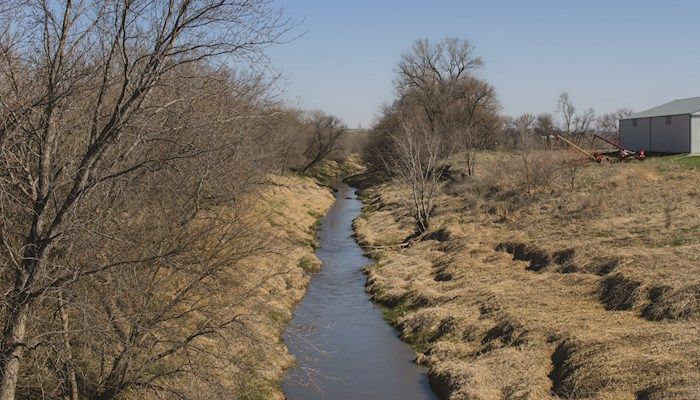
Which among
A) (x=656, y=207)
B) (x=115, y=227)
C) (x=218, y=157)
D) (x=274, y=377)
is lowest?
(x=274, y=377)

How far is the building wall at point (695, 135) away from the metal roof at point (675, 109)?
64 centimetres

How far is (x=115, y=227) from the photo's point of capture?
9305 mm

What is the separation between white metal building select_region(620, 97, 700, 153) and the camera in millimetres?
39500

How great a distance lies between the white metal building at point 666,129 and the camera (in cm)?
3950

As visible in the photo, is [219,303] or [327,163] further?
[327,163]

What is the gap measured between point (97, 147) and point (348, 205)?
44.4 metres

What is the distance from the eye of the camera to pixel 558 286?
60.6 ft

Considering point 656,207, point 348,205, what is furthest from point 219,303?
point 348,205

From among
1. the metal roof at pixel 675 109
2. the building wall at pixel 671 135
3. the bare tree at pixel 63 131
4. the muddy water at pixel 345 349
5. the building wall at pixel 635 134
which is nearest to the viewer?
the bare tree at pixel 63 131

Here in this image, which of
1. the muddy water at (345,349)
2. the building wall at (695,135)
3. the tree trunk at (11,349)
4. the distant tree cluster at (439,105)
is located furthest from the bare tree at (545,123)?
the tree trunk at (11,349)

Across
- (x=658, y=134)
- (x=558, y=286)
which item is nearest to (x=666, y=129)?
(x=658, y=134)

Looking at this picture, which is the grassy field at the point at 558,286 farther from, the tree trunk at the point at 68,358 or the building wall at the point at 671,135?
the tree trunk at the point at 68,358

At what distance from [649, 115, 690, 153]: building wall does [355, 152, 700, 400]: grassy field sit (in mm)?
6077

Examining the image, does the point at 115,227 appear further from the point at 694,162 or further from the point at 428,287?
the point at 694,162
